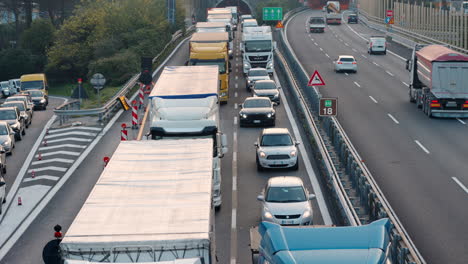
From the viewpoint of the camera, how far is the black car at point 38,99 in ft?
194

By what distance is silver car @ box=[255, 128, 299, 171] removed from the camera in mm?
29484

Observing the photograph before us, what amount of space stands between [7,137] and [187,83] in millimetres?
10872

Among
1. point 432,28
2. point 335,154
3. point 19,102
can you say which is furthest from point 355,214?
point 432,28

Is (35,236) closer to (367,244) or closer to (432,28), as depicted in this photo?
(367,244)

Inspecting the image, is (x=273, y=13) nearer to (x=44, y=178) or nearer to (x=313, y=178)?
(x=44, y=178)

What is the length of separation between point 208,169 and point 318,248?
19.6ft

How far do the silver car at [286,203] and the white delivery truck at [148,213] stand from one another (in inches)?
175

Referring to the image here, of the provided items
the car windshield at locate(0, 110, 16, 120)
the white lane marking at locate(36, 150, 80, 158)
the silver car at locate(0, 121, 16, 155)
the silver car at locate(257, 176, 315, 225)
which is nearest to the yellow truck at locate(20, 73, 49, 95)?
the car windshield at locate(0, 110, 16, 120)

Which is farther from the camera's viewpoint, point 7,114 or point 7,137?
point 7,114

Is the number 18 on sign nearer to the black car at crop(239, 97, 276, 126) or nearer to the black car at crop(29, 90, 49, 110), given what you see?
the black car at crop(239, 97, 276, 126)


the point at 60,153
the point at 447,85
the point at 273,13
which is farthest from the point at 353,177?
the point at 273,13

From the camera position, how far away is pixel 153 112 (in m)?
26.2

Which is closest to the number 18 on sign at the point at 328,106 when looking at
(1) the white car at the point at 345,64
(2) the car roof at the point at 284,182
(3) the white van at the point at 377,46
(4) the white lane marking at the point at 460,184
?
(4) the white lane marking at the point at 460,184

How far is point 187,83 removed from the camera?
31250mm
